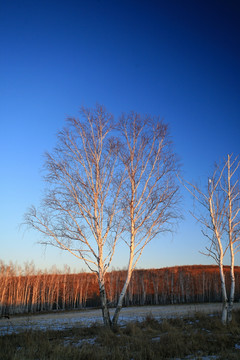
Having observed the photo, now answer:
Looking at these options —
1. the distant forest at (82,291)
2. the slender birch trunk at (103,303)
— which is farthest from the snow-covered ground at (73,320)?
the distant forest at (82,291)

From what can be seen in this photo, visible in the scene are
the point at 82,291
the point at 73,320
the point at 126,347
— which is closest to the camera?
the point at 126,347

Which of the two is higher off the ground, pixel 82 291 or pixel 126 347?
pixel 126 347

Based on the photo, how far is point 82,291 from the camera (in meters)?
63.6

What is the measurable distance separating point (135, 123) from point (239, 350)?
30.3 ft

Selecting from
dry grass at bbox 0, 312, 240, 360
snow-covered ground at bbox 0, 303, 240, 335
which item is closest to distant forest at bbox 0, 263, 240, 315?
snow-covered ground at bbox 0, 303, 240, 335

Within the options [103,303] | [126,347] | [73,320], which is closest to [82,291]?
[73,320]

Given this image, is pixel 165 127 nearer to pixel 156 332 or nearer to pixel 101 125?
pixel 101 125

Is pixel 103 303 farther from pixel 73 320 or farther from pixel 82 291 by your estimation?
pixel 82 291

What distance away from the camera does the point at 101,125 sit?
11.8 meters

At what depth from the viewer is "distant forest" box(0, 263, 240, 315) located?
46.7 meters

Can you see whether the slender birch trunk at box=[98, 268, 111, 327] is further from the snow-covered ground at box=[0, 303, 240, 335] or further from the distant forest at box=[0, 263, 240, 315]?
the distant forest at box=[0, 263, 240, 315]

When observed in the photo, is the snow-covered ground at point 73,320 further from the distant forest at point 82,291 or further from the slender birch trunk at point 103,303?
the distant forest at point 82,291

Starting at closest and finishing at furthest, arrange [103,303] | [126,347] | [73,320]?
[126,347] → [103,303] → [73,320]

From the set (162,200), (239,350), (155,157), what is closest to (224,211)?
(162,200)
